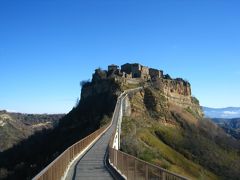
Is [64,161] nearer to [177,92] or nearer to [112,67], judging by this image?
[112,67]

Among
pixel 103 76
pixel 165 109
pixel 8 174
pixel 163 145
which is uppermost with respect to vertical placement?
pixel 103 76

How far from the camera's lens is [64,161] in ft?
89.7

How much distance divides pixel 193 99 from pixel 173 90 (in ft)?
118

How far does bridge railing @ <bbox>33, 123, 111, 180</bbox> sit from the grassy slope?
80.8 ft

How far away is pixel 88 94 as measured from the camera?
439ft

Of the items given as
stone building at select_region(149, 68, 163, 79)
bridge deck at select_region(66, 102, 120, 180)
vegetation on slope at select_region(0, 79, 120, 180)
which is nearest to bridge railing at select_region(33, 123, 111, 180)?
bridge deck at select_region(66, 102, 120, 180)

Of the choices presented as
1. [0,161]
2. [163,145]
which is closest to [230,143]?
[163,145]

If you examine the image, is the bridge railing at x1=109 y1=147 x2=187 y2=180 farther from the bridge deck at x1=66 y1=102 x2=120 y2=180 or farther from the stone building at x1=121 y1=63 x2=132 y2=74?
the stone building at x1=121 y1=63 x2=132 y2=74

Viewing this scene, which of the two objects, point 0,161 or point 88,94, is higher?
point 88,94

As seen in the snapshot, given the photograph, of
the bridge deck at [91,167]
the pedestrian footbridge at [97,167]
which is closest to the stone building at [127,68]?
the pedestrian footbridge at [97,167]

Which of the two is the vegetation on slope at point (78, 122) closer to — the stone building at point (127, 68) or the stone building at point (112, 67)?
the stone building at point (112, 67)

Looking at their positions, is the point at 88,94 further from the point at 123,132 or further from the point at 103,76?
→ the point at 123,132

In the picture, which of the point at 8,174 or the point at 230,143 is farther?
the point at 230,143

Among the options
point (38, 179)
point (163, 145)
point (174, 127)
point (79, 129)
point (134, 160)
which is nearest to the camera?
point (38, 179)
